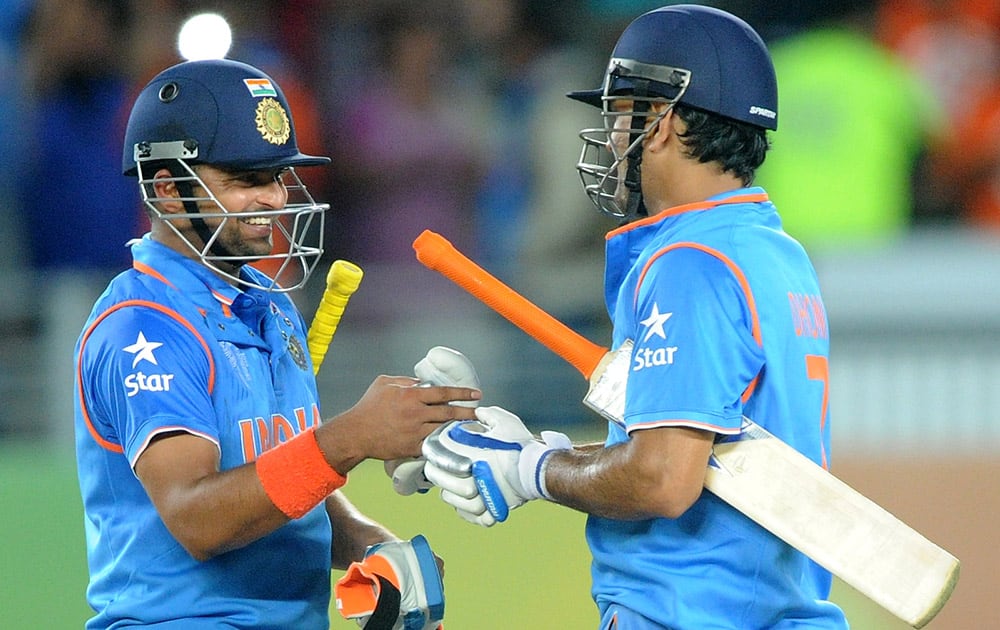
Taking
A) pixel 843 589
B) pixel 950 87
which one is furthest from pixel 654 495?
pixel 950 87

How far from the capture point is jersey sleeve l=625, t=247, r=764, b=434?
9.27 feet

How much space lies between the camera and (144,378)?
2.98 meters

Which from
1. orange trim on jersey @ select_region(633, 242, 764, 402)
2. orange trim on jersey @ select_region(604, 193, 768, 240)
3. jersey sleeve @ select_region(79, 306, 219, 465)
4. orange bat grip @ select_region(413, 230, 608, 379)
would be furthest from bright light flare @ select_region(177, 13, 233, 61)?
orange trim on jersey @ select_region(633, 242, 764, 402)

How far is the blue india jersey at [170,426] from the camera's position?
118 inches

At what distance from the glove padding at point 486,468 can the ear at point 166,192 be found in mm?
745

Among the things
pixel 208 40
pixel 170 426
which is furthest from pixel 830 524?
pixel 208 40

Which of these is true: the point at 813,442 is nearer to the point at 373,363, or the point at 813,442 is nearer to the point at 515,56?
the point at 373,363

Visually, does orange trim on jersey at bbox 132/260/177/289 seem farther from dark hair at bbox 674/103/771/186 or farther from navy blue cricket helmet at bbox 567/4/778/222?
dark hair at bbox 674/103/771/186

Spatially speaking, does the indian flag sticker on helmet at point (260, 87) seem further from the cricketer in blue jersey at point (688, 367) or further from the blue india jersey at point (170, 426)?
the cricketer in blue jersey at point (688, 367)

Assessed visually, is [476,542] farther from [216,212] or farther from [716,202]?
[716,202]

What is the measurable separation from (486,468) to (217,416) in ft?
1.81

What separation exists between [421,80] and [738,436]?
380 cm

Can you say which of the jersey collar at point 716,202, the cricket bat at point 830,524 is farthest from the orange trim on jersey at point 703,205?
the cricket bat at point 830,524

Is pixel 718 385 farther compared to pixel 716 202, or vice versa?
pixel 716 202
